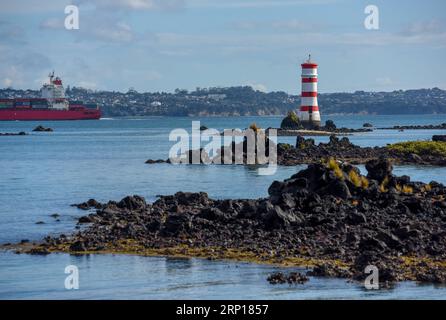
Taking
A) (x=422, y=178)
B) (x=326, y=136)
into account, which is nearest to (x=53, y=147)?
(x=326, y=136)

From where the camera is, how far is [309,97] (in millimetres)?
97750

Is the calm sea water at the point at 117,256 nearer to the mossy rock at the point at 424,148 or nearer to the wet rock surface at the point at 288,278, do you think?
the wet rock surface at the point at 288,278

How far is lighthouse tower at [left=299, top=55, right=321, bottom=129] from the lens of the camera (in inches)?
3742

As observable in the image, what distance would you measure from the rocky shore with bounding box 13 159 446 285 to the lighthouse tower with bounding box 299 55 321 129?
58.0 metres

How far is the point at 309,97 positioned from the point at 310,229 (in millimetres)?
68899

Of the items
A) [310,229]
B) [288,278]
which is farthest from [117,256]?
[288,278]

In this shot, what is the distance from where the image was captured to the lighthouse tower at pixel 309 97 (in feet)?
312

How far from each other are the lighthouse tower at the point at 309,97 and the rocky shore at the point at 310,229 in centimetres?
5804

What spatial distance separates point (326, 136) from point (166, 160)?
3636cm

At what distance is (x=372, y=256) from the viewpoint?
2541 cm

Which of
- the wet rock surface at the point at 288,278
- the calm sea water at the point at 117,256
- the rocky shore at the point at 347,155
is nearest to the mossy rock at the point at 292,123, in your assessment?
the calm sea water at the point at 117,256

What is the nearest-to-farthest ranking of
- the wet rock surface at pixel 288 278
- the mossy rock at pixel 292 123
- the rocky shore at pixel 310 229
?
the wet rock surface at pixel 288 278 < the rocky shore at pixel 310 229 < the mossy rock at pixel 292 123

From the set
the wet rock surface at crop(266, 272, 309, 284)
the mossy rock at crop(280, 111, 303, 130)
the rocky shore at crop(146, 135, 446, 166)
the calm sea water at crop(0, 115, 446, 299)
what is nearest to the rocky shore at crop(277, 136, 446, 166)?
the rocky shore at crop(146, 135, 446, 166)

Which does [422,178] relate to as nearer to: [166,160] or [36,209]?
[36,209]
